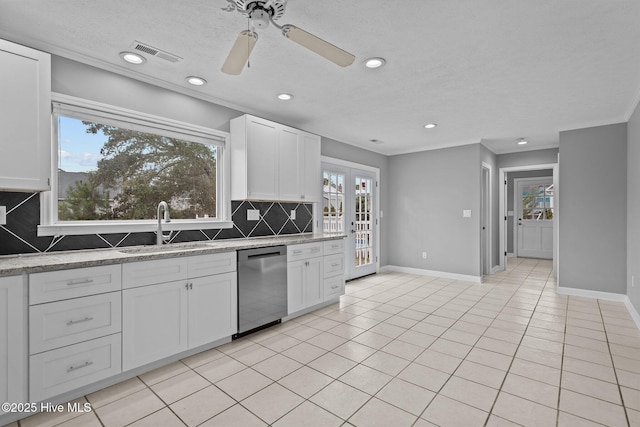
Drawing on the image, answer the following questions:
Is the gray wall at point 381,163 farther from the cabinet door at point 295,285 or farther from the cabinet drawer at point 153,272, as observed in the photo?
the cabinet drawer at point 153,272

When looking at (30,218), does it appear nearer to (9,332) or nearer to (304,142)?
(9,332)

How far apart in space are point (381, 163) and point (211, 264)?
14.1 feet

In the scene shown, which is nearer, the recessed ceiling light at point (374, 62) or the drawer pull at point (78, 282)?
the drawer pull at point (78, 282)

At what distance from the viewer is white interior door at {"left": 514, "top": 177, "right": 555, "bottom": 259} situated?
7.88 meters

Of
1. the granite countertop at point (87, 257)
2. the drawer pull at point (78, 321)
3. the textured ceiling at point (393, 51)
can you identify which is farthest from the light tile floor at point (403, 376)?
the textured ceiling at point (393, 51)

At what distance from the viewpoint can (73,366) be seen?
6.45 feet

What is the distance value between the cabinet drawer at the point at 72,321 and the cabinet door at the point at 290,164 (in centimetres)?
204

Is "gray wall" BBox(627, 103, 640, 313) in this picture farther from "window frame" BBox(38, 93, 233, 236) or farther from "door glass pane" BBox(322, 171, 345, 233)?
"window frame" BBox(38, 93, 233, 236)

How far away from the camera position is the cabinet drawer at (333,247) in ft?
12.8

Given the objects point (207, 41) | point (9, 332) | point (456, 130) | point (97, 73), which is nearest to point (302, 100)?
point (207, 41)

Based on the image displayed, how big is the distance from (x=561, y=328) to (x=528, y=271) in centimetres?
351

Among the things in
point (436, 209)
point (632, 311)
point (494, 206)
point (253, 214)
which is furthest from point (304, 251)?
point (494, 206)

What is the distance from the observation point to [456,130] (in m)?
4.68

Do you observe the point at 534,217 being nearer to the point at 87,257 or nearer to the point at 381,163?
the point at 381,163
